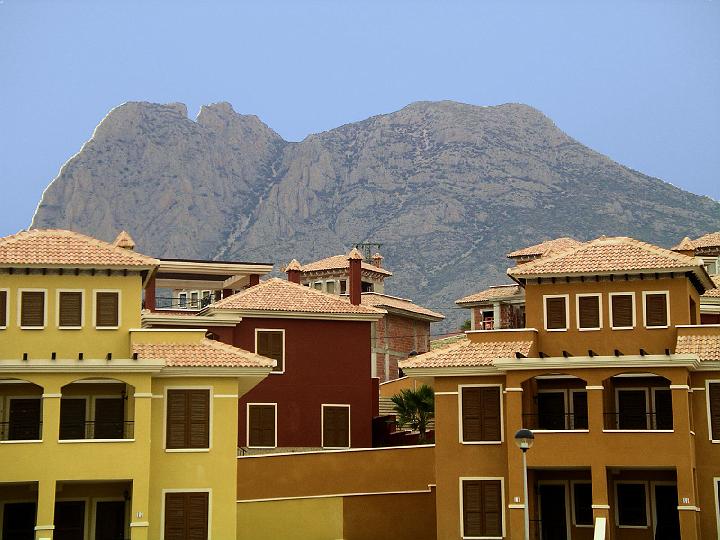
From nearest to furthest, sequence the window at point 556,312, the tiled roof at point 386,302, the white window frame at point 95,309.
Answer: the white window frame at point 95,309
the window at point 556,312
the tiled roof at point 386,302

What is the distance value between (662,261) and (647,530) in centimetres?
996

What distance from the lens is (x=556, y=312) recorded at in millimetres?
47781

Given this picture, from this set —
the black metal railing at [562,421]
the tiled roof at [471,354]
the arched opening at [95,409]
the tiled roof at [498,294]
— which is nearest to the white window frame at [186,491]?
the arched opening at [95,409]

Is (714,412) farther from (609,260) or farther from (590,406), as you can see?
(609,260)

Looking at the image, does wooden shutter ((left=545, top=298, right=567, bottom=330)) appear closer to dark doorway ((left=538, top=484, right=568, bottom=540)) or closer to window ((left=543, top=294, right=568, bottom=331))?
window ((left=543, top=294, right=568, bottom=331))

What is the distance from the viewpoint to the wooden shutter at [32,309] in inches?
1743

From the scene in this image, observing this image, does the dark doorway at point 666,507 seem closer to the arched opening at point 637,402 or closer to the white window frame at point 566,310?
the arched opening at point 637,402

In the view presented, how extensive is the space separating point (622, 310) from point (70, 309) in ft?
66.7

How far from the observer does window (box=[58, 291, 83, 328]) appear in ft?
146

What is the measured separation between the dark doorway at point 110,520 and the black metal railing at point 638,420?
1803cm

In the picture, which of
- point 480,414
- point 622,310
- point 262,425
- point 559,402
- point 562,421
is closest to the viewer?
point 480,414

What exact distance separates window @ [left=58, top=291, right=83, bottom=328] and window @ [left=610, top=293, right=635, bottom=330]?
64.3 ft

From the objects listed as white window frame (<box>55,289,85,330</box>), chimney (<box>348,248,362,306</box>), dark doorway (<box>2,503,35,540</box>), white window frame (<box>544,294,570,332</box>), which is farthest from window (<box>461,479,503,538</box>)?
chimney (<box>348,248,362,306</box>)

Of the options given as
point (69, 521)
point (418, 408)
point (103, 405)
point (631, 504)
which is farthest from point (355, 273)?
point (69, 521)
